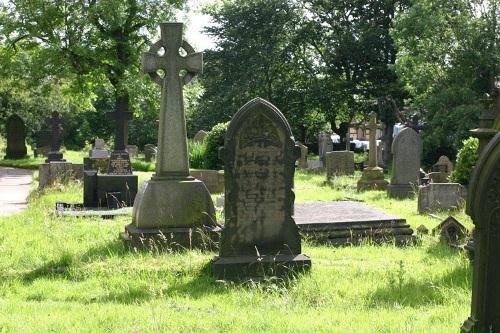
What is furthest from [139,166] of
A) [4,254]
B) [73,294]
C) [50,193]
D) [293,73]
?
[73,294]

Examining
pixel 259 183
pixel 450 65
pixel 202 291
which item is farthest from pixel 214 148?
pixel 450 65

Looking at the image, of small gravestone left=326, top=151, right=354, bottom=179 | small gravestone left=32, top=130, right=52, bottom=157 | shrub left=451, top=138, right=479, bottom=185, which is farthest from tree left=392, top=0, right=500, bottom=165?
small gravestone left=32, top=130, right=52, bottom=157

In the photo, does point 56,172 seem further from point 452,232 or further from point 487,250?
point 487,250

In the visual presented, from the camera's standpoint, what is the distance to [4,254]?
8305 mm

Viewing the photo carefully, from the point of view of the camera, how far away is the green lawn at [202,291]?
5.12 meters

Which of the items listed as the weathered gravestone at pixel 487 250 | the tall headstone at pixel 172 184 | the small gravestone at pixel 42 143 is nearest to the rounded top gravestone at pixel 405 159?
the tall headstone at pixel 172 184

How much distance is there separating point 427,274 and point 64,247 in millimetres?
4774

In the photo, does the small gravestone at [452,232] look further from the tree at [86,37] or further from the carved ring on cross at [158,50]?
the tree at [86,37]

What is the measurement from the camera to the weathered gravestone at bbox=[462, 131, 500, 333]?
4562 mm

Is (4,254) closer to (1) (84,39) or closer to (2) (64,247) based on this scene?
(2) (64,247)

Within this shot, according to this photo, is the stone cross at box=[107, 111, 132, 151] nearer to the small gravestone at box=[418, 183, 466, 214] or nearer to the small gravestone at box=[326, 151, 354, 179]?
the small gravestone at box=[418, 183, 466, 214]

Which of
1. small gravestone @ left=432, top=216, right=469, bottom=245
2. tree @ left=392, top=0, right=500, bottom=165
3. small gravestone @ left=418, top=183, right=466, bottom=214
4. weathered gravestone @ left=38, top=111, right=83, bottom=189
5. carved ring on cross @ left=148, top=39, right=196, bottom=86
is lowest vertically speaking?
small gravestone @ left=432, top=216, right=469, bottom=245

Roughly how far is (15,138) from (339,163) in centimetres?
1866

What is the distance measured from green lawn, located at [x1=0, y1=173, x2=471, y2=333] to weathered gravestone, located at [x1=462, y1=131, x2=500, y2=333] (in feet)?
1.26
